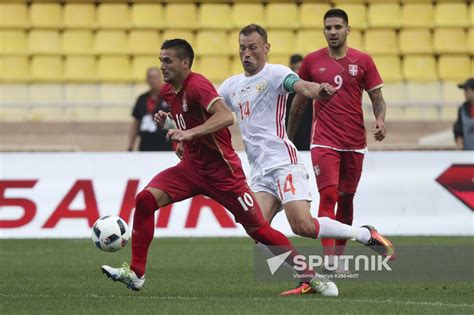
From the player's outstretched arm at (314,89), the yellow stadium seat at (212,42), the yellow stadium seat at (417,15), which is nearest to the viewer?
the player's outstretched arm at (314,89)

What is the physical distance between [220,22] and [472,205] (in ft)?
24.7

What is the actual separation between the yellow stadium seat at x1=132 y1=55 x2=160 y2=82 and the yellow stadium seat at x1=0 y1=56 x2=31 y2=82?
1871mm

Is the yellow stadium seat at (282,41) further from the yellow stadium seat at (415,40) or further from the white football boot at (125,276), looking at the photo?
the white football boot at (125,276)

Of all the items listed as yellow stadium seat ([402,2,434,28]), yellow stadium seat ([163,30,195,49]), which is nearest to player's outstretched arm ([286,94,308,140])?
yellow stadium seat ([163,30,195,49])

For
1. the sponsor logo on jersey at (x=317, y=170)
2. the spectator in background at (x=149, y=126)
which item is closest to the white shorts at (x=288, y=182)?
the sponsor logo on jersey at (x=317, y=170)

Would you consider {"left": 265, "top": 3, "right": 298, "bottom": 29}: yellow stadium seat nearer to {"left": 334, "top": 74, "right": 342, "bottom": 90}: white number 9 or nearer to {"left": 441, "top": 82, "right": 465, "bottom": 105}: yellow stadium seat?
{"left": 441, "top": 82, "right": 465, "bottom": 105}: yellow stadium seat

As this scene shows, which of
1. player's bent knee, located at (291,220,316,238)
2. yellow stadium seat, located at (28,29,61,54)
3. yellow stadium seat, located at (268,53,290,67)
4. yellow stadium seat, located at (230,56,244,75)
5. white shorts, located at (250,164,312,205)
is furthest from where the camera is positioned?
yellow stadium seat, located at (28,29,61,54)

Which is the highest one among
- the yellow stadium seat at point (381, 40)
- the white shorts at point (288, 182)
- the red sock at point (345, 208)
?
the white shorts at point (288, 182)

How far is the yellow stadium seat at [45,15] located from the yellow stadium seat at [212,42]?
263cm

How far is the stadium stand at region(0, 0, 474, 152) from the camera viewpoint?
68.3 feet

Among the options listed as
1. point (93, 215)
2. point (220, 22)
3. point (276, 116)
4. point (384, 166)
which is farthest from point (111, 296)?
point (220, 22)

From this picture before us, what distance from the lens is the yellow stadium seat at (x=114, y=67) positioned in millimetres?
20859

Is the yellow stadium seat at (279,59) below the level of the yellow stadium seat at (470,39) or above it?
below

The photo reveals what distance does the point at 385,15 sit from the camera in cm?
2139
